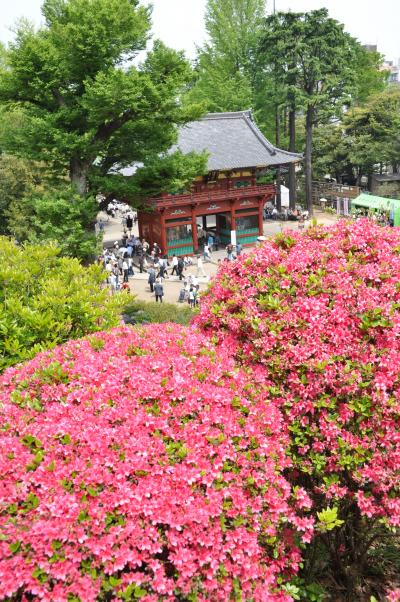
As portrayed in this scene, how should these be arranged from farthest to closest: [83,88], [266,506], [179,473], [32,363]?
1. [83,88]
2. [32,363]
3. [266,506]
4. [179,473]

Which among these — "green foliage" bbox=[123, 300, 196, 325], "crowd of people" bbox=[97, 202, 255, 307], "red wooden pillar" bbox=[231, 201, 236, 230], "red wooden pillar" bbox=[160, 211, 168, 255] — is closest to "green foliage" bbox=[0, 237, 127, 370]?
"green foliage" bbox=[123, 300, 196, 325]

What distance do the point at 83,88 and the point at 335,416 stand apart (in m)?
15.4

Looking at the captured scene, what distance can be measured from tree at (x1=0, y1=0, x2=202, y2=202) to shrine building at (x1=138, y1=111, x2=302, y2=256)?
410 inches

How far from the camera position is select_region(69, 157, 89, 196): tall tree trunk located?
1733 centimetres

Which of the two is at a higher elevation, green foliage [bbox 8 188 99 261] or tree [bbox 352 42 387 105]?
tree [bbox 352 42 387 105]

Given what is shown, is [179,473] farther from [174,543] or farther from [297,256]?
[297,256]

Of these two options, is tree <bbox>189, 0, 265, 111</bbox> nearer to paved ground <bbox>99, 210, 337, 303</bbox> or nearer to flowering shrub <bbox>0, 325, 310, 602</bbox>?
paved ground <bbox>99, 210, 337, 303</bbox>

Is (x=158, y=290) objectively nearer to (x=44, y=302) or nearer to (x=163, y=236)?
(x=163, y=236)

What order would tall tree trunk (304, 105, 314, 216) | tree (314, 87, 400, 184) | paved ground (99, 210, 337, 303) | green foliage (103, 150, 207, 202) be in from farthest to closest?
tree (314, 87, 400, 184) → tall tree trunk (304, 105, 314, 216) → paved ground (99, 210, 337, 303) → green foliage (103, 150, 207, 202)

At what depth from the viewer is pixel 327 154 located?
44.0 meters

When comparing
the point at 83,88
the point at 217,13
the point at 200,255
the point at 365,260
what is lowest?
the point at 200,255

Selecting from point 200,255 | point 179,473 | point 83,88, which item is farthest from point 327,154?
point 179,473

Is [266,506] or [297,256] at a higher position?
[297,256]

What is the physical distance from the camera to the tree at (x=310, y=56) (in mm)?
35156
